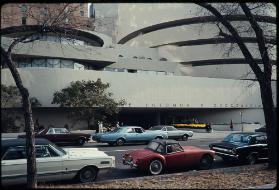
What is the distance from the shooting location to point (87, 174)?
11.6 m

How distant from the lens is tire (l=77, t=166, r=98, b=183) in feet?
37.5

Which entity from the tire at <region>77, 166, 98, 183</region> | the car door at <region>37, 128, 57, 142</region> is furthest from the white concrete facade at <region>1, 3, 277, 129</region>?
the tire at <region>77, 166, 98, 183</region>

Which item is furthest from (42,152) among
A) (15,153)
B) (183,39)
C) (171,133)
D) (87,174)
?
(183,39)

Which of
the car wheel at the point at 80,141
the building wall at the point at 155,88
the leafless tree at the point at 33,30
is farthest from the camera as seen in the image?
the building wall at the point at 155,88

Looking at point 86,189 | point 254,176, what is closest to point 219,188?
point 254,176

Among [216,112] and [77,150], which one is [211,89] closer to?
[216,112]

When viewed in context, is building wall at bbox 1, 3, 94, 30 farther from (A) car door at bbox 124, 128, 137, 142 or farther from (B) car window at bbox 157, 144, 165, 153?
(A) car door at bbox 124, 128, 137, 142

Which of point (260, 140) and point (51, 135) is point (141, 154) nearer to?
point (260, 140)

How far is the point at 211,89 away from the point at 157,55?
48.6 feet

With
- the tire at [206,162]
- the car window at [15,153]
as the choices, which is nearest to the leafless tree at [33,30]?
the car window at [15,153]

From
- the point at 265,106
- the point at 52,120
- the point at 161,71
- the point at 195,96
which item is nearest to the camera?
the point at 265,106

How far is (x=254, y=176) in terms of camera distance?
11.1 metres

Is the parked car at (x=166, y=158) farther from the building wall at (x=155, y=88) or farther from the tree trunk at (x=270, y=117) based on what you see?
the building wall at (x=155, y=88)

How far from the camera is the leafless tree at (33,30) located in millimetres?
9430
